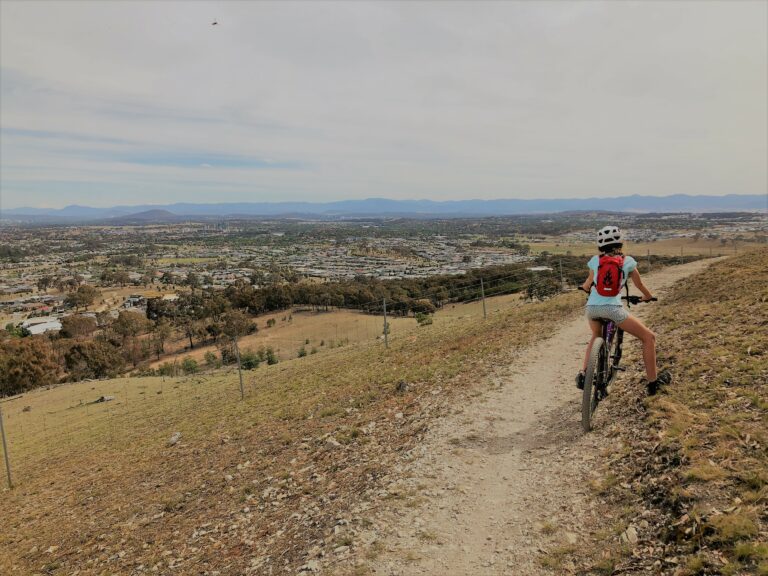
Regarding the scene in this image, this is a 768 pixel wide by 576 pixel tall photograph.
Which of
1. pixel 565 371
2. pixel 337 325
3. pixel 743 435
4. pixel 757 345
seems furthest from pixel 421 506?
pixel 337 325

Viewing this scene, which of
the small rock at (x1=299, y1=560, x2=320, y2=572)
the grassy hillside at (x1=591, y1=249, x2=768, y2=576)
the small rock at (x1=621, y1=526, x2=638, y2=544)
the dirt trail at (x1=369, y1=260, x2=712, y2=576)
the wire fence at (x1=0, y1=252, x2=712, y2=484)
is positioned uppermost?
the grassy hillside at (x1=591, y1=249, x2=768, y2=576)

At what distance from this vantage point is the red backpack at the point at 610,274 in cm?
625

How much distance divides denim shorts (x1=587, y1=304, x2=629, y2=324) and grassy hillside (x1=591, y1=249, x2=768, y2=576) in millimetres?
1403

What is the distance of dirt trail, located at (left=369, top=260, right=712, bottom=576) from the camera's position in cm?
463

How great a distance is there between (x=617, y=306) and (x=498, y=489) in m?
3.01

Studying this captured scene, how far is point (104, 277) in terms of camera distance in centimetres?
13412

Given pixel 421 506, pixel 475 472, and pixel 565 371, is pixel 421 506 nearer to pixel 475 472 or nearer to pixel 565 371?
pixel 475 472

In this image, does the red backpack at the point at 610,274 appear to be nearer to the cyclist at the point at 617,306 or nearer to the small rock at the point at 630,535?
the cyclist at the point at 617,306

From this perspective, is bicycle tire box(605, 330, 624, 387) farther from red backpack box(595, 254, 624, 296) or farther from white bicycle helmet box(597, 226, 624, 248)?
white bicycle helmet box(597, 226, 624, 248)

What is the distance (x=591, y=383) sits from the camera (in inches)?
248

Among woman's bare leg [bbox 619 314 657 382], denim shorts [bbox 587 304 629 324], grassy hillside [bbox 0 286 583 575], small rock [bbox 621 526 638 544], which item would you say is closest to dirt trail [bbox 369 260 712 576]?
small rock [bbox 621 526 638 544]

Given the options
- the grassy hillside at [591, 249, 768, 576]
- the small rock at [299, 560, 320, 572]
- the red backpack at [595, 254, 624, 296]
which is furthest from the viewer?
the red backpack at [595, 254, 624, 296]

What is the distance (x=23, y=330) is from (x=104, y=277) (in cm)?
6557

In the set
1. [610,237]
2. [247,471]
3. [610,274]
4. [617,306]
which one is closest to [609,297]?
[617,306]
